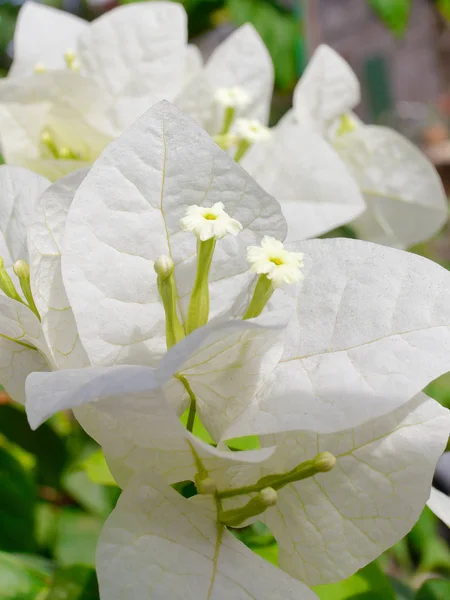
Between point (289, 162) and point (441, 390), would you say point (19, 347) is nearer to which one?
point (289, 162)

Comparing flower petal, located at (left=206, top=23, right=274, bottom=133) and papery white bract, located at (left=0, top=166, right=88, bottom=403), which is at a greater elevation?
flower petal, located at (left=206, top=23, right=274, bottom=133)

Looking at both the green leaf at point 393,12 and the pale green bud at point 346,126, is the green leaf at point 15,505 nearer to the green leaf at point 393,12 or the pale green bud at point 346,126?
the pale green bud at point 346,126

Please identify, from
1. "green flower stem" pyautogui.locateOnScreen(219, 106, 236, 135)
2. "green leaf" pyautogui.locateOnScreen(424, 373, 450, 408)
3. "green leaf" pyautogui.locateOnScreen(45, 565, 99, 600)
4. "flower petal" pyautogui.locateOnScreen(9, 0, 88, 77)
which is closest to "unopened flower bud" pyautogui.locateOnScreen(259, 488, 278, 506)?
"green leaf" pyautogui.locateOnScreen(45, 565, 99, 600)

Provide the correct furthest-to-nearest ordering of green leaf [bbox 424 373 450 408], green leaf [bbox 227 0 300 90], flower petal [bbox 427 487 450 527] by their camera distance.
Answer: green leaf [bbox 227 0 300 90] < green leaf [bbox 424 373 450 408] < flower petal [bbox 427 487 450 527]

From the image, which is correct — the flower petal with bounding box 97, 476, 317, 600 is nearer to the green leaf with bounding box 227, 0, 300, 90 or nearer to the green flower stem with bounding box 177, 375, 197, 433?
the green flower stem with bounding box 177, 375, 197, 433

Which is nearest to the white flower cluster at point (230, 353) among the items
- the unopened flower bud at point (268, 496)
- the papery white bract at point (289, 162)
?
the unopened flower bud at point (268, 496)
